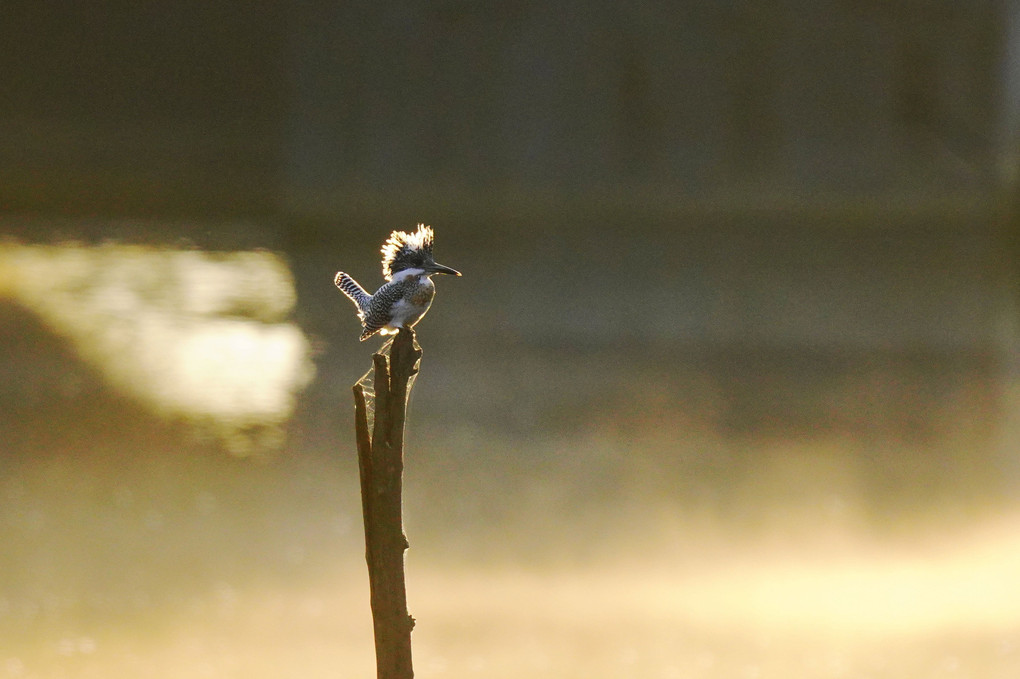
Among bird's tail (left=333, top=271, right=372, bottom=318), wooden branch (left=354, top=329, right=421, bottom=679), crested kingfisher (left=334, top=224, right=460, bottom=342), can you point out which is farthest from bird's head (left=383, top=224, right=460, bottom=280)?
wooden branch (left=354, top=329, right=421, bottom=679)

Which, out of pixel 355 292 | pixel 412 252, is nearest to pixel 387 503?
pixel 412 252

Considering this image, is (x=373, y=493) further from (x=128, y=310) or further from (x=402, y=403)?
(x=128, y=310)

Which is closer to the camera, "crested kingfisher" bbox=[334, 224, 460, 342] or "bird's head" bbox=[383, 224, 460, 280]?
"crested kingfisher" bbox=[334, 224, 460, 342]

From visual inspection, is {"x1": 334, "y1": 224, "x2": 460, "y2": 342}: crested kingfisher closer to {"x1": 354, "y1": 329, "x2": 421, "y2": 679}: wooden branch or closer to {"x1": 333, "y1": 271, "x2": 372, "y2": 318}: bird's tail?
{"x1": 333, "y1": 271, "x2": 372, "y2": 318}: bird's tail

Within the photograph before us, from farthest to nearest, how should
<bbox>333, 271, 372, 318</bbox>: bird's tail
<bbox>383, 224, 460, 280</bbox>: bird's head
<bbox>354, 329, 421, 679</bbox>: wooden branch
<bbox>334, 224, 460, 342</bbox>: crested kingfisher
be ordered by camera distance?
<bbox>333, 271, 372, 318</bbox>: bird's tail → <bbox>383, 224, 460, 280</bbox>: bird's head → <bbox>334, 224, 460, 342</bbox>: crested kingfisher → <bbox>354, 329, 421, 679</bbox>: wooden branch

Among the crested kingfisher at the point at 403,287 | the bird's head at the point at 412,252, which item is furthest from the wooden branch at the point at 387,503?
the bird's head at the point at 412,252

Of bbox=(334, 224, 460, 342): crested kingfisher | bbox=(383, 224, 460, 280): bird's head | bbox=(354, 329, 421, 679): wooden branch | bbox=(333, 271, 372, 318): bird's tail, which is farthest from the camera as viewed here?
bbox=(333, 271, 372, 318): bird's tail

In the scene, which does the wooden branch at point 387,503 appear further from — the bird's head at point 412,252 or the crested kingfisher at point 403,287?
the bird's head at point 412,252

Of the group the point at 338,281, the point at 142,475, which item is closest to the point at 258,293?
the point at 142,475
